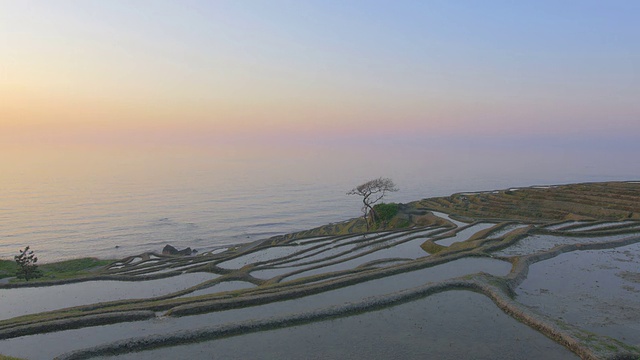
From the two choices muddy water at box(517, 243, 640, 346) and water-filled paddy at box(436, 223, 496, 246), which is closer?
muddy water at box(517, 243, 640, 346)

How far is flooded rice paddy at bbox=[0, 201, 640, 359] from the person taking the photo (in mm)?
15680

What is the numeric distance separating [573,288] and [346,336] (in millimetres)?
15556

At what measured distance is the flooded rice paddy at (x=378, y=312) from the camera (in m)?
15.7

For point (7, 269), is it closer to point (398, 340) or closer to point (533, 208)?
point (398, 340)

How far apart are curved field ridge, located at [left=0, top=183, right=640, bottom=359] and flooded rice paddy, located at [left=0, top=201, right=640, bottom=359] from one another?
95mm

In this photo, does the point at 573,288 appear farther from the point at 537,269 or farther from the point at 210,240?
the point at 210,240

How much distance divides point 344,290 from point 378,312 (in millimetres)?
5000

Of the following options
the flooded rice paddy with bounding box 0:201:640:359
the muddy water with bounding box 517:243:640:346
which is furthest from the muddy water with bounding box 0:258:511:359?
the muddy water with bounding box 517:243:640:346

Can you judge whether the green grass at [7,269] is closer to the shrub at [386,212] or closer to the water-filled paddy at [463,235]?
the water-filled paddy at [463,235]

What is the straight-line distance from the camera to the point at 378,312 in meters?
19.4

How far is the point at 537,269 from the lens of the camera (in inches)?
1059

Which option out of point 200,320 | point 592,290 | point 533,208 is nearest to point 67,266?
point 200,320

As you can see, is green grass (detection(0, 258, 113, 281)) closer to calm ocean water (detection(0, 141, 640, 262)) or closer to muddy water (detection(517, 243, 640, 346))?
calm ocean water (detection(0, 141, 640, 262))

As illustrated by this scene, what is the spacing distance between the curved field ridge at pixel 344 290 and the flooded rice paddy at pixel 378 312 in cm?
9
